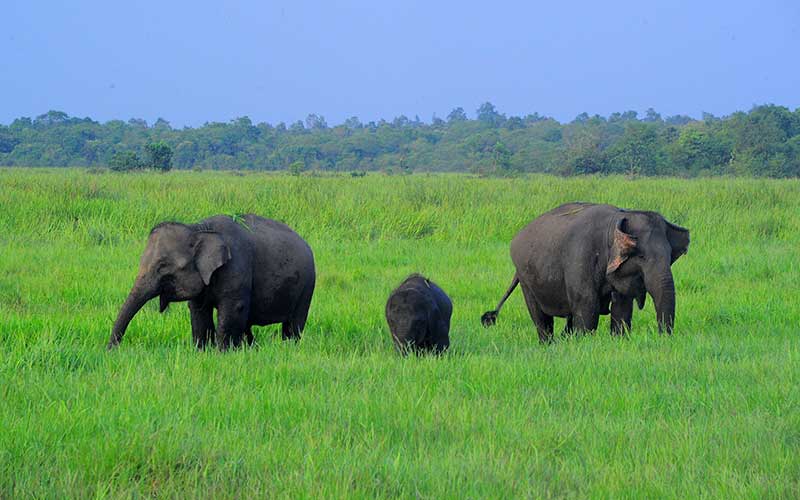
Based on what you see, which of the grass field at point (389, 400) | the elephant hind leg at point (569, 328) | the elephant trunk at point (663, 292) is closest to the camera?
the grass field at point (389, 400)

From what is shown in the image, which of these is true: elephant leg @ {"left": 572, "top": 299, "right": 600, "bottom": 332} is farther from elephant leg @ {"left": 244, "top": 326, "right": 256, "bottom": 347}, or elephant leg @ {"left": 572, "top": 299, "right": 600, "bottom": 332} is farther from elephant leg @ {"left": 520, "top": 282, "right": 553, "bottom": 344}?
elephant leg @ {"left": 244, "top": 326, "right": 256, "bottom": 347}

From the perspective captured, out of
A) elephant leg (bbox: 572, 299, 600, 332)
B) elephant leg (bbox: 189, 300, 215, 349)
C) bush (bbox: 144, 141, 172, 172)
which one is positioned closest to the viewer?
elephant leg (bbox: 189, 300, 215, 349)

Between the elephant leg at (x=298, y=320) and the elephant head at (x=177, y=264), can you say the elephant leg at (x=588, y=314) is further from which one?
the elephant head at (x=177, y=264)

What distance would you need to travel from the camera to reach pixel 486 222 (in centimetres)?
1708

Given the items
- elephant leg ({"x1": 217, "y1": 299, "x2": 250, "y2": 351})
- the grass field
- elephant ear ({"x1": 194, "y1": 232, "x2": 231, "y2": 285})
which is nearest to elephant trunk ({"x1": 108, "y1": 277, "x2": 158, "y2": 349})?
the grass field

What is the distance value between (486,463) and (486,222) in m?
12.6

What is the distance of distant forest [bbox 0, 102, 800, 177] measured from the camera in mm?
53812

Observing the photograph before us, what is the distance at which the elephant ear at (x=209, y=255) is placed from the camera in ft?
24.6

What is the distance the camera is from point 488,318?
9.62 m

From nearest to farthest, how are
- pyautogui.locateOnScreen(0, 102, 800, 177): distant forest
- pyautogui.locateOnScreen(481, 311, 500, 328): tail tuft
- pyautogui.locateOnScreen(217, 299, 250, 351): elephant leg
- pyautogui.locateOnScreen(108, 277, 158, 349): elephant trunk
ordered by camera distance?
pyautogui.locateOnScreen(108, 277, 158, 349): elephant trunk, pyautogui.locateOnScreen(217, 299, 250, 351): elephant leg, pyautogui.locateOnScreen(481, 311, 500, 328): tail tuft, pyautogui.locateOnScreen(0, 102, 800, 177): distant forest

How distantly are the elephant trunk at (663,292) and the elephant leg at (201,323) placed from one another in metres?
3.67

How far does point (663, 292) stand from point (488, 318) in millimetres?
1907

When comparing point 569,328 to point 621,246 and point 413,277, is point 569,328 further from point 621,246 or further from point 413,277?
point 413,277

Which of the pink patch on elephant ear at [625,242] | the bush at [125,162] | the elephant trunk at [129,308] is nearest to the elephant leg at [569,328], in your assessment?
the pink patch on elephant ear at [625,242]
